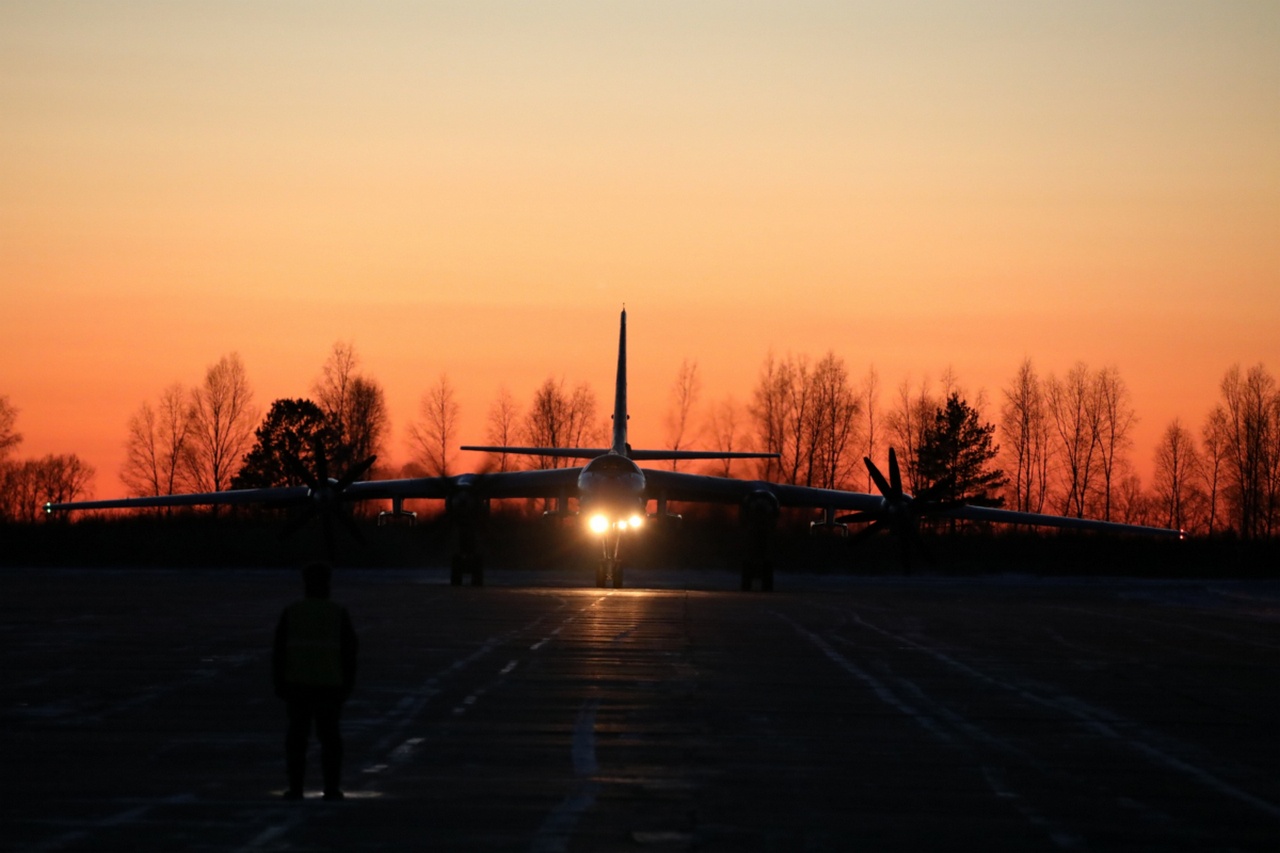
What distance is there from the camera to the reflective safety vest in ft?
31.5

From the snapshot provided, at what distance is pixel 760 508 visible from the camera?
4228cm

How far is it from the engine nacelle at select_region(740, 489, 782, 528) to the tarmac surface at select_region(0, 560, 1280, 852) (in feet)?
50.1

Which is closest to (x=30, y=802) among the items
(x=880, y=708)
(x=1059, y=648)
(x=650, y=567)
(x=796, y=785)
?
(x=796, y=785)

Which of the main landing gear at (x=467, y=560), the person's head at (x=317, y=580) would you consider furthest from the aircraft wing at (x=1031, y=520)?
the person's head at (x=317, y=580)

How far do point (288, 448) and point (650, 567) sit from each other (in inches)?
1358

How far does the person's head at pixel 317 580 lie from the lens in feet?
32.0

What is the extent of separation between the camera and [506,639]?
881 inches

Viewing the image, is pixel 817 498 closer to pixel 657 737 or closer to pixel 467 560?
pixel 467 560

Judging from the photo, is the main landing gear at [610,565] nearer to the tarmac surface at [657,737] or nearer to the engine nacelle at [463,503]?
the engine nacelle at [463,503]

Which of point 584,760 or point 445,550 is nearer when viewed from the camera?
point 584,760

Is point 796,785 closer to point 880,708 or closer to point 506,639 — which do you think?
point 880,708

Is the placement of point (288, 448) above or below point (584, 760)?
above

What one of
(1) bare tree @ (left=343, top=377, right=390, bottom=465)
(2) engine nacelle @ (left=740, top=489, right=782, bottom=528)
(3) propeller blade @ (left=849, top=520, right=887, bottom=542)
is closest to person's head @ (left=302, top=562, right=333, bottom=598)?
(2) engine nacelle @ (left=740, top=489, right=782, bottom=528)

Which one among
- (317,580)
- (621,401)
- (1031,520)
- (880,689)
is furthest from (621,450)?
(317,580)
